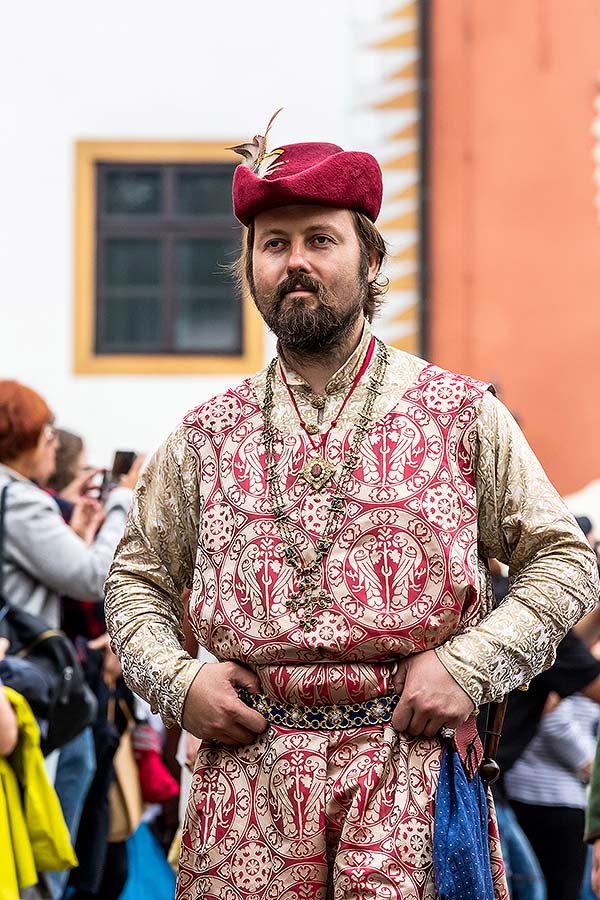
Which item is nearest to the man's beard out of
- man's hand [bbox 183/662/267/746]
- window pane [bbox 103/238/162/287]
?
man's hand [bbox 183/662/267/746]

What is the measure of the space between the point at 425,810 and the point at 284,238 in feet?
3.70

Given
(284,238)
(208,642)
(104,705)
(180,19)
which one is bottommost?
(104,705)

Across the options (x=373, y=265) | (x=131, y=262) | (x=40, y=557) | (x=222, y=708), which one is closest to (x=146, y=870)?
(x=40, y=557)

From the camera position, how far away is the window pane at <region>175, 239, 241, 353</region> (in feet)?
45.2

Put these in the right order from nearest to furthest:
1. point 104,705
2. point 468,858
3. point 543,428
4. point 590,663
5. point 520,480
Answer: point 468,858
point 520,480
point 590,663
point 104,705
point 543,428

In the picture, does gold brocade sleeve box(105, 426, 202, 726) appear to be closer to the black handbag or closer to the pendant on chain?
the pendant on chain

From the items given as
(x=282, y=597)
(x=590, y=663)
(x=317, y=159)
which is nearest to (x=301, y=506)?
(x=282, y=597)

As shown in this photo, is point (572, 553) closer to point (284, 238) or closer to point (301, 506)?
point (301, 506)

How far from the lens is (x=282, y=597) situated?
3.18m

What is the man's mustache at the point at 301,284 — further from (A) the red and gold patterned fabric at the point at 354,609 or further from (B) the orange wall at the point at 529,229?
(B) the orange wall at the point at 529,229

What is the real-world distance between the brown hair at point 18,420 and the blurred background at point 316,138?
739 cm

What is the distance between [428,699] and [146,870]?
4.32 m

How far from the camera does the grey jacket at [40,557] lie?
562 cm

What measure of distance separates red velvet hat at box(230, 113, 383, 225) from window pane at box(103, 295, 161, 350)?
1042cm
